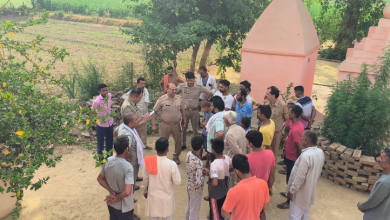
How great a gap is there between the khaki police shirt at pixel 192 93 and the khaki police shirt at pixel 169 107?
0.52 metres

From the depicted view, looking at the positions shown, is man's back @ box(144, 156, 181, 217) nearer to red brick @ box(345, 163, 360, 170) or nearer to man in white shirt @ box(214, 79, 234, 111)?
man in white shirt @ box(214, 79, 234, 111)

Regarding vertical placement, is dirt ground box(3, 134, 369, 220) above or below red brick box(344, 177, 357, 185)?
below

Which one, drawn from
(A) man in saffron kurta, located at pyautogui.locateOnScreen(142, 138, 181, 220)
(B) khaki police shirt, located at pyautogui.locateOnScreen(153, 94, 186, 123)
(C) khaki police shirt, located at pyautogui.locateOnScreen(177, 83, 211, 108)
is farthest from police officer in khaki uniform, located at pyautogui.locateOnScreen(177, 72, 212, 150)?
(A) man in saffron kurta, located at pyautogui.locateOnScreen(142, 138, 181, 220)

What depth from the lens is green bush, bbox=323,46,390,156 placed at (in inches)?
220

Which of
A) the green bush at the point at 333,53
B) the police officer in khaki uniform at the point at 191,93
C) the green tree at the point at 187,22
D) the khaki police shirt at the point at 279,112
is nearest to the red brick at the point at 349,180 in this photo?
the khaki police shirt at the point at 279,112

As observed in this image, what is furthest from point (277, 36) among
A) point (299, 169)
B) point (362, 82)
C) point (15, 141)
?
point (15, 141)

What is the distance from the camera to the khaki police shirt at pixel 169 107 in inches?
235

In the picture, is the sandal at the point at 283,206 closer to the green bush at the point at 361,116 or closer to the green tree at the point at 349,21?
the green bush at the point at 361,116

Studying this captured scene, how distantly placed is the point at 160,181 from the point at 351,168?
3776mm

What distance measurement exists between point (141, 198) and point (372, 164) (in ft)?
13.1

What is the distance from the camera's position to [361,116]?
225 inches

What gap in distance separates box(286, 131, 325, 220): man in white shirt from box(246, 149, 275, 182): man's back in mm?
360

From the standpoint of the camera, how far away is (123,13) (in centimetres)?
2653

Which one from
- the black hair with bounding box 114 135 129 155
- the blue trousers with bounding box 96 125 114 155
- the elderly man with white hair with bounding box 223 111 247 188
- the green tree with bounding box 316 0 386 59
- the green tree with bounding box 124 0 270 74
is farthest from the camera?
the green tree with bounding box 316 0 386 59
